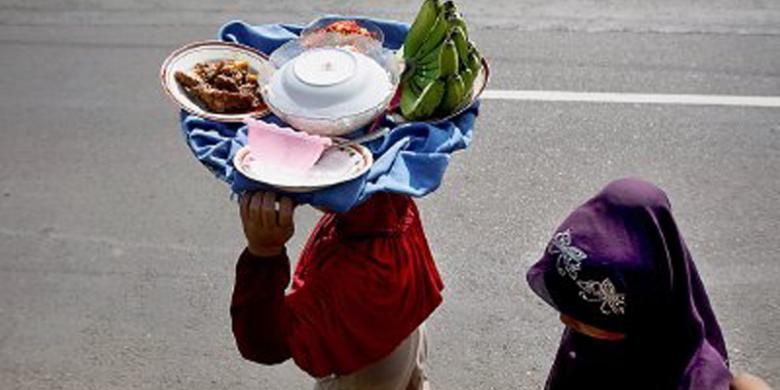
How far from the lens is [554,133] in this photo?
6582mm

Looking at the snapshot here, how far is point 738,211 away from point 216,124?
3.77 m

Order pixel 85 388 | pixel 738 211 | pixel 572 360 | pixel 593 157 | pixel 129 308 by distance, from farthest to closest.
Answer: pixel 593 157, pixel 738 211, pixel 129 308, pixel 85 388, pixel 572 360

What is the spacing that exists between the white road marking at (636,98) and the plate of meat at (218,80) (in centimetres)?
372

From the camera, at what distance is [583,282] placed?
2.72 m

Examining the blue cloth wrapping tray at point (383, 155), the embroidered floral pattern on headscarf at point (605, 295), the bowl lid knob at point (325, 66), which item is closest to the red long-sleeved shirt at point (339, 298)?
the blue cloth wrapping tray at point (383, 155)

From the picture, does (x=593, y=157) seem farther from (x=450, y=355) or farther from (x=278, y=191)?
(x=278, y=191)

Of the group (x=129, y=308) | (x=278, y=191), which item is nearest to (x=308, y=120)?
(x=278, y=191)

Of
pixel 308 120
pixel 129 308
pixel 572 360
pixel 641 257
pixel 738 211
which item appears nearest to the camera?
pixel 641 257

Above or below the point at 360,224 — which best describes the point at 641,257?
above

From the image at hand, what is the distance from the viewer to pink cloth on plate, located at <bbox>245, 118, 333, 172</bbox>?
2.72 m

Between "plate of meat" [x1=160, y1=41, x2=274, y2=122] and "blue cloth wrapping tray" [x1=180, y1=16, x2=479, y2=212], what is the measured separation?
6 cm

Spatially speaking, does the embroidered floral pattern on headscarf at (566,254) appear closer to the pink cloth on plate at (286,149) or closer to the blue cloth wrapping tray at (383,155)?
the blue cloth wrapping tray at (383,155)

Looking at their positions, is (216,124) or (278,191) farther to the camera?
(216,124)

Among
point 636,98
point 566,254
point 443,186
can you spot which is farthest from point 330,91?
point 636,98
